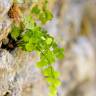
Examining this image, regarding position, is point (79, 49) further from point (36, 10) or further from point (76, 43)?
point (36, 10)

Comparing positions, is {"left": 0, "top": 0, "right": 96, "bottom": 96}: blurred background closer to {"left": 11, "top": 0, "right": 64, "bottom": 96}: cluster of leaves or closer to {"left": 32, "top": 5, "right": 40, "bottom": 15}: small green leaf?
{"left": 32, "top": 5, "right": 40, "bottom": 15}: small green leaf

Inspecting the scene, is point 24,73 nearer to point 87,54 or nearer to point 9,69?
point 9,69

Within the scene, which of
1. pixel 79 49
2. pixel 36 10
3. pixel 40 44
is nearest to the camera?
pixel 40 44

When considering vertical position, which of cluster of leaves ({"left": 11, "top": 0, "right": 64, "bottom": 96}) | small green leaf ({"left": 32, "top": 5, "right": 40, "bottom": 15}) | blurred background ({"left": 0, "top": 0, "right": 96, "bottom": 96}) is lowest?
cluster of leaves ({"left": 11, "top": 0, "right": 64, "bottom": 96})

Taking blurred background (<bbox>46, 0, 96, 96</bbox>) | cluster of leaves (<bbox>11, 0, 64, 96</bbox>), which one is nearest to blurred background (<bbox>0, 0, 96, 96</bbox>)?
blurred background (<bbox>46, 0, 96, 96</bbox>)

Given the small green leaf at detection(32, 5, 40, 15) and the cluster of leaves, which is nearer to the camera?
the cluster of leaves

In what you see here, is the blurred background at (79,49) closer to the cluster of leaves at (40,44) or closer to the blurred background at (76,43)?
the blurred background at (76,43)

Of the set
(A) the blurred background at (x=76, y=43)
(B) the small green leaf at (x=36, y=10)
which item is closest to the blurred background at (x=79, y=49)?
(A) the blurred background at (x=76, y=43)

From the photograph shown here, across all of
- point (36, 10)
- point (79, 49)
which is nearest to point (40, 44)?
point (36, 10)

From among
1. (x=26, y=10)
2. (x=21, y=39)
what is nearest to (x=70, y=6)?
(x=26, y=10)

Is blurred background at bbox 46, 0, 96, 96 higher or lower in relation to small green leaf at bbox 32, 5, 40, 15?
higher

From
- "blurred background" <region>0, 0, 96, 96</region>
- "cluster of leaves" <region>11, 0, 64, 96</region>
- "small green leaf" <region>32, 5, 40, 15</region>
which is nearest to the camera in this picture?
"cluster of leaves" <region>11, 0, 64, 96</region>
